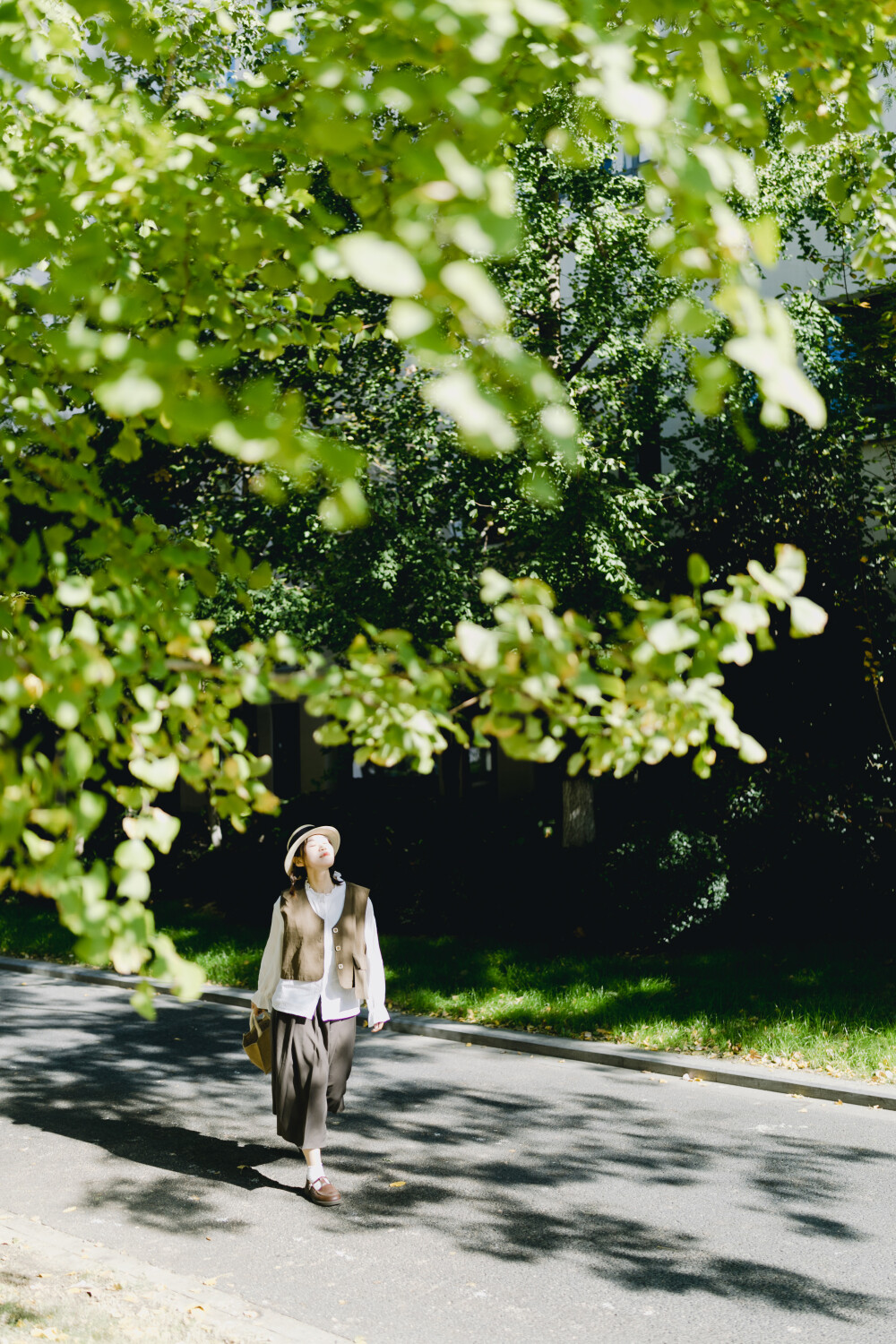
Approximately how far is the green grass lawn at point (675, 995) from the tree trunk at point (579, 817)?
158 centimetres

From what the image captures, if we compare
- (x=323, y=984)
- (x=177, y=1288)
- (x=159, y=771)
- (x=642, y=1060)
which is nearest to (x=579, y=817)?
(x=642, y=1060)

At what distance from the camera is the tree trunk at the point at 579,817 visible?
13391 mm

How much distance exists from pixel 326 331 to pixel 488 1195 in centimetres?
440

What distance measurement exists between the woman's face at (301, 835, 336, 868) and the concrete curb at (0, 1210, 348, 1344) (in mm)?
2017

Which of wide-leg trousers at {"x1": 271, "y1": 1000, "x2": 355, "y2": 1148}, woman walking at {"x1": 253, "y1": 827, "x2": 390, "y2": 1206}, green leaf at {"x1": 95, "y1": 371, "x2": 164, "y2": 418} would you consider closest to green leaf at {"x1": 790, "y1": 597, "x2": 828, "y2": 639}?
green leaf at {"x1": 95, "y1": 371, "x2": 164, "y2": 418}

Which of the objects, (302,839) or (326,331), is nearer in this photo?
(326,331)

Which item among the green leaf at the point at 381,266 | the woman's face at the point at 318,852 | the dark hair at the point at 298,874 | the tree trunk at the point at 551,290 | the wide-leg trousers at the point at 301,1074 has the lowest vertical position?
the wide-leg trousers at the point at 301,1074

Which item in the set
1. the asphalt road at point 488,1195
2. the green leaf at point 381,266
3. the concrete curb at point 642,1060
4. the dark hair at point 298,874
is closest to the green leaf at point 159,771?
the green leaf at point 381,266

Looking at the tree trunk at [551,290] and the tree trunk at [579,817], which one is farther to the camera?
the tree trunk at [579,817]

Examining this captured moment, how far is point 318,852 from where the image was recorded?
619 cm

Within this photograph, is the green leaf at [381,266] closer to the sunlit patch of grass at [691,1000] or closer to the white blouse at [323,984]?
the white blouse at [323,984]

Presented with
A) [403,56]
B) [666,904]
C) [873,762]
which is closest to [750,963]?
[666,904]

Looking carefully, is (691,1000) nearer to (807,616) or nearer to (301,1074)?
(301,1074)

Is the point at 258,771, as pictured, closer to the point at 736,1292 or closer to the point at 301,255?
the point at 301,255
